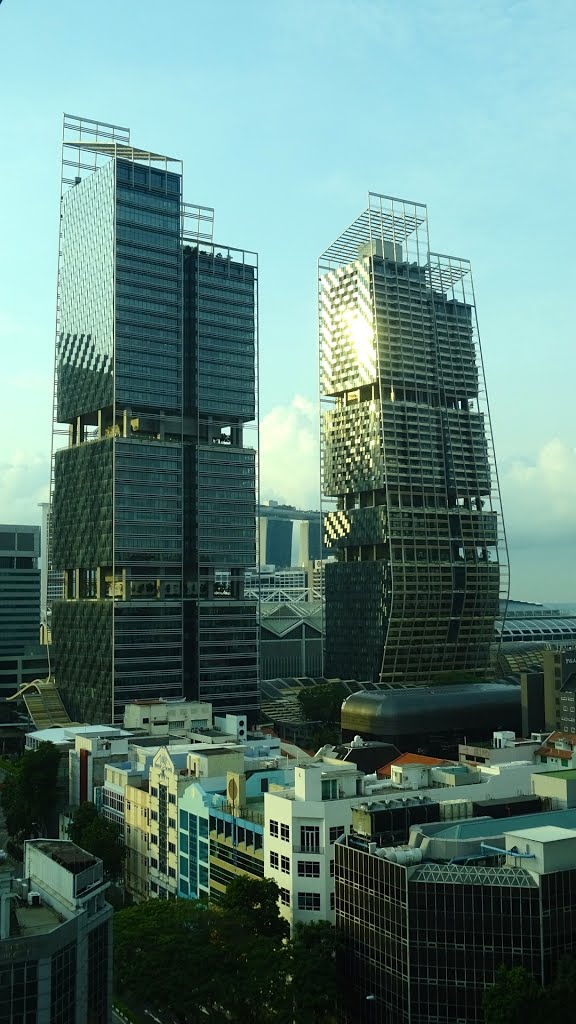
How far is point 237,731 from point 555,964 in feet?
379

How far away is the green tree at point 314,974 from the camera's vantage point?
8375cm

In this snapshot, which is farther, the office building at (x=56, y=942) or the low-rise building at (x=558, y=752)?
the low-rise building at (x=558, y=752)

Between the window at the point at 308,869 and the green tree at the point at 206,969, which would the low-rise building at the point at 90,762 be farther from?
the green tree at the point at 206,969

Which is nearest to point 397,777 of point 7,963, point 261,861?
point 261,861

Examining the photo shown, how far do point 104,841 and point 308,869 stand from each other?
40.5 meters

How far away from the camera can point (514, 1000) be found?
2872 inches

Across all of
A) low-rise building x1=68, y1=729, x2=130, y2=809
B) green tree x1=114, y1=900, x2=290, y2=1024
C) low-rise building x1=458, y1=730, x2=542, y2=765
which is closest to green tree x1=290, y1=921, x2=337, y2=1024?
green tree x1=114, y1=900, x2=290, y2=1024

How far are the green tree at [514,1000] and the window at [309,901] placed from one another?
76.8 feet

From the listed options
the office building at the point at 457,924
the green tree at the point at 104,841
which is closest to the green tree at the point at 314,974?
the office building at the point at 457,924

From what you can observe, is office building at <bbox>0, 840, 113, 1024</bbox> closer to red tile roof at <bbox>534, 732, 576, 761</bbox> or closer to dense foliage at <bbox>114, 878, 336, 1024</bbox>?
dense foliage at <bbox>114, 878, 336, 1024</bbox>

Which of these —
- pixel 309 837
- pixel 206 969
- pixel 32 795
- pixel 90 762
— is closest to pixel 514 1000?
pixel 206 969

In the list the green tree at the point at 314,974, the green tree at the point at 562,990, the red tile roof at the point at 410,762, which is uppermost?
the red tile roof at the point at 410,762

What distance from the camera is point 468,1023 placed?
78.2m

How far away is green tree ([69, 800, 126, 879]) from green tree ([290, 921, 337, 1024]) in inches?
1776
